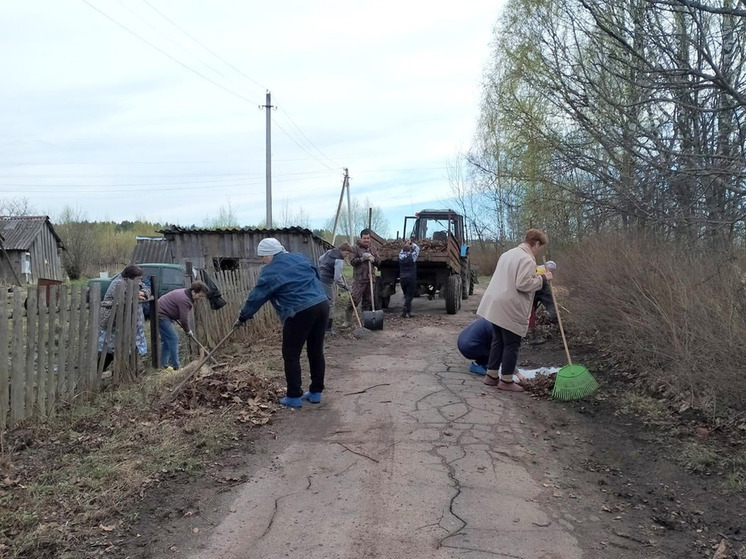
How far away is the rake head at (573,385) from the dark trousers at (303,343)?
2.36m

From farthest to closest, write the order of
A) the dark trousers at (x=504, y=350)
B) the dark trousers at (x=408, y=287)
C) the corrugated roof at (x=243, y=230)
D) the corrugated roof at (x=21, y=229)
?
the corrugated roof at (x=21, y=229), the corrugated roof at (x=243, y=230), the dark trousers at (x=408, y=287), the dark trousers at (x=504, y=350)

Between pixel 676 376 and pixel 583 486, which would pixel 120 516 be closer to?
pixel 583 486

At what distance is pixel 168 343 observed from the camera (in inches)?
312

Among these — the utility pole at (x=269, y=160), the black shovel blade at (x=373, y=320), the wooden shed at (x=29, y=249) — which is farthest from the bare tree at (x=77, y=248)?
the black shovel blade at (x=373, y=320)

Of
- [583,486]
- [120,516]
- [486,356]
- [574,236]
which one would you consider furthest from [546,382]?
[574,236]

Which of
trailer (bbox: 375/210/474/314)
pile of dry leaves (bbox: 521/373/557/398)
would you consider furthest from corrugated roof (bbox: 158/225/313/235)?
pile of dry leaves (bbox: 521/373/557/398)

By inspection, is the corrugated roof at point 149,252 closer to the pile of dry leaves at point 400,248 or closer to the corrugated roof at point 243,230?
the corrugated roof at point 243,230

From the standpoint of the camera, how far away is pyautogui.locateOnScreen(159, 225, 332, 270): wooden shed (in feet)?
61.3

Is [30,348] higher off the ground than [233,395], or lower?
higher

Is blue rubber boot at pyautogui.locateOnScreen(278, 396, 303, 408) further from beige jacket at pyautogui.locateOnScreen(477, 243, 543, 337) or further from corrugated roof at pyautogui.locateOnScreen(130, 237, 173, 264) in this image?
corrugated roof at pyautogui.locateOnScreen(130, 237, 173, 264)

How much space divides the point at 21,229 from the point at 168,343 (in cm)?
3135

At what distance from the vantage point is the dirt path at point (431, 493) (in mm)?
3227

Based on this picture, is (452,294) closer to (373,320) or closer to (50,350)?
(373,320)

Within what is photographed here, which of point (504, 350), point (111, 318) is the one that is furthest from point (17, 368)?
point (504, 350)
